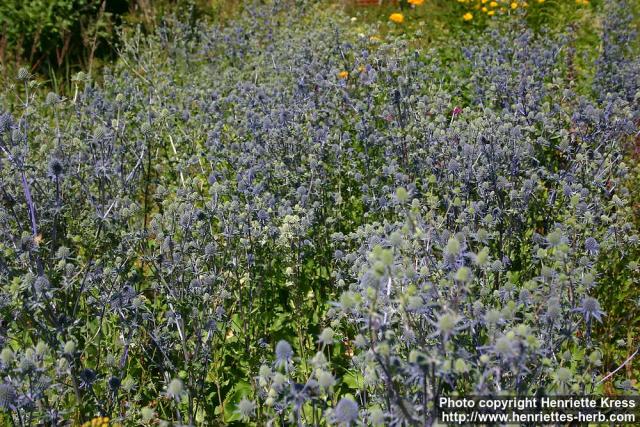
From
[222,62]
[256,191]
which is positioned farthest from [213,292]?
[222,62]

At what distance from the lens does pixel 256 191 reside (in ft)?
11.4

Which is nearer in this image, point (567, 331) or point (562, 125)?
point (567, 331)

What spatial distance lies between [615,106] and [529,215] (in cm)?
82

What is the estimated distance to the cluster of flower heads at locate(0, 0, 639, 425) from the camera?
2.27m

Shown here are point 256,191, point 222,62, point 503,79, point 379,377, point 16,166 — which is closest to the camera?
point 379,377

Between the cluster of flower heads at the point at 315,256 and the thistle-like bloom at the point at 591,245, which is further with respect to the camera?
the thistle-like bloom at the point at 591,245

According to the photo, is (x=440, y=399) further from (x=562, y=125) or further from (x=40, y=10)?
(x=40, y=10)

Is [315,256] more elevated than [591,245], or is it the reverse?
[591,245]

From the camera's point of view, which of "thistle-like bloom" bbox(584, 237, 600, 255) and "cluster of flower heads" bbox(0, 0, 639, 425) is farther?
"thistle-like bloom" bbox(584, 237, 600, 255)

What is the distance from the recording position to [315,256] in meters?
3.80

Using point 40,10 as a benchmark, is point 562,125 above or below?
below

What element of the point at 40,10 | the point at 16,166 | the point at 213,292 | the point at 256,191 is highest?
the point at 40,10

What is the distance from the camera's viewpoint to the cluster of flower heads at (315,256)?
7.44 ft

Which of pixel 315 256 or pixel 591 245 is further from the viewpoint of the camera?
pixel 315 256
